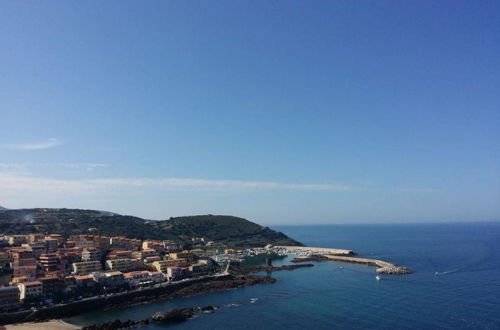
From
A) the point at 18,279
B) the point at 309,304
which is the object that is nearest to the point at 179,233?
the point at 18,279

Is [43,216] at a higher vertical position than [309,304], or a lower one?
higher

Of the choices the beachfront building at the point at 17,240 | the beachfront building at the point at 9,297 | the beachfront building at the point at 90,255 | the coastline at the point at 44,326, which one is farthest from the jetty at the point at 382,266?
the beachfront building at the point at 17,240

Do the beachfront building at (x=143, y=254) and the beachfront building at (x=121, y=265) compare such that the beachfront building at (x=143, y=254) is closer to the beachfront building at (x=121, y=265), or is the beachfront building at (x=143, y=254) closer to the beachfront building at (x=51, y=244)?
the beachfront building at (x=121, y=265)

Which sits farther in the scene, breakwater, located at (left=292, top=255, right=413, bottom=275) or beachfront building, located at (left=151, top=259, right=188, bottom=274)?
breakwater, located at (left=292, top=255, right=413, bottom=275)

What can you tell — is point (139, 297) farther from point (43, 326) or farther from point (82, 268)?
point (82, 268)

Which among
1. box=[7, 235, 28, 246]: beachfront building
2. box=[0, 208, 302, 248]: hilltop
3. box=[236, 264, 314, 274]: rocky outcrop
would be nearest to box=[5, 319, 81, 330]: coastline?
box=[236, 264, 314, 274]: rocky outcrop

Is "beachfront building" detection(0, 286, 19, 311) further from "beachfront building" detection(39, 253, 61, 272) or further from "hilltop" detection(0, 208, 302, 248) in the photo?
"hilltop" detection(0, 208, 302, 248)

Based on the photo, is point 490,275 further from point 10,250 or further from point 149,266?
point 10,250
